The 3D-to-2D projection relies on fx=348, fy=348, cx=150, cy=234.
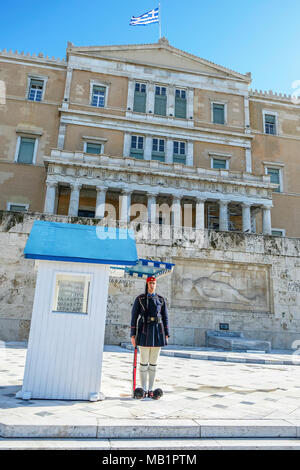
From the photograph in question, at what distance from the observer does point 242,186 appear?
27125mm

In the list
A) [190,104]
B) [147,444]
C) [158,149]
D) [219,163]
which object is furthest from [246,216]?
[147,444]

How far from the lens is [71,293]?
5652 mm

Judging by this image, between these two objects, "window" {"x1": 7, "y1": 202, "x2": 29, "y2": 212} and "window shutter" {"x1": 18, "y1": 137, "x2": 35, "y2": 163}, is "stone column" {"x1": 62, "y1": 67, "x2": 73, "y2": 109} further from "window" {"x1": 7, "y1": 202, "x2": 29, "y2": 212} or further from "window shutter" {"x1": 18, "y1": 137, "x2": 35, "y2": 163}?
"window" {"x1": 7, "y1": 202, "x2": 29, "y2": 212}

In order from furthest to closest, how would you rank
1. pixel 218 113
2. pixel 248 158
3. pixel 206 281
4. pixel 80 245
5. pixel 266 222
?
pixel 218 113, pixel 248 158, pixel 266 222, pixel 206 281, pixel 80 245

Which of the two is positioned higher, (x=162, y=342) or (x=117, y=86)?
(x=117, y=86)

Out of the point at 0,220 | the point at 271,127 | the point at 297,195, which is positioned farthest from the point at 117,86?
the point at 0,220

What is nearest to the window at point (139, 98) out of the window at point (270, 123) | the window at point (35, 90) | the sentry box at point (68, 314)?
the window at point (35, 90)

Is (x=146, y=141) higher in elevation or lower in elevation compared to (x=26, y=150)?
higher

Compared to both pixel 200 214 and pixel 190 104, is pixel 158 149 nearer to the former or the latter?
pixel 190 104

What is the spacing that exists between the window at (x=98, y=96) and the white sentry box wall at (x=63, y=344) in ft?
91.9

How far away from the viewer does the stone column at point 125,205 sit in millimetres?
25188

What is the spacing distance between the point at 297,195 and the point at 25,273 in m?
27.0

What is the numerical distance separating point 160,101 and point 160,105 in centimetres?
40
